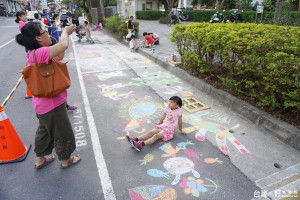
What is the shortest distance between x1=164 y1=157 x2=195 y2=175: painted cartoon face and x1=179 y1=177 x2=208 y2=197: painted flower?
151 mm

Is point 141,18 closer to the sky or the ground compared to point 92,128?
closer to the sky

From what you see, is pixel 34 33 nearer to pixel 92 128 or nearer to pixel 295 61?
pixel 92 128

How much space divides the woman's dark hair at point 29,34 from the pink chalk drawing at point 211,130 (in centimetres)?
277

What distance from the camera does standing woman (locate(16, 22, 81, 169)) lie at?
7.05ft

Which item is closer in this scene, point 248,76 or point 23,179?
point 23,179

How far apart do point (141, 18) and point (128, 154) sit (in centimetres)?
3151

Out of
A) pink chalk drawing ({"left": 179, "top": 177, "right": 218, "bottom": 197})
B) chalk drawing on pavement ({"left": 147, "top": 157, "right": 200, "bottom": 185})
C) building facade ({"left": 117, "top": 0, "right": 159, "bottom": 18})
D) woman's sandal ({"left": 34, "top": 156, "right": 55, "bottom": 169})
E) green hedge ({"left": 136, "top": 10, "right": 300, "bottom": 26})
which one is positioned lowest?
pink chalk drawing ({"left": 179, "top": 177, "right": 218, "bottom": 197})

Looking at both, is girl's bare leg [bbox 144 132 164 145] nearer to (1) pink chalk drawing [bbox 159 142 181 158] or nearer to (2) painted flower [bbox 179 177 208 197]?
(1) pink chalk drawing [bbox 159 142 181 158]

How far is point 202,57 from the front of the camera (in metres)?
5.64

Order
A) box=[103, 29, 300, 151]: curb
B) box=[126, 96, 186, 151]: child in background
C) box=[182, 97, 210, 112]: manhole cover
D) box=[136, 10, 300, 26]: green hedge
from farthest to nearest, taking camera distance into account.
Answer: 1. box=[136, 10, 300, 26]: green hedge
2. box=[182, 97, 210, 112]: manhole cover
3. box=[126, 96, 186, 151]: child in background
4. box=[103, 29, 300, 151]: curb

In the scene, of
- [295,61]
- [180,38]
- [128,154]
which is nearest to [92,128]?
[128,154]

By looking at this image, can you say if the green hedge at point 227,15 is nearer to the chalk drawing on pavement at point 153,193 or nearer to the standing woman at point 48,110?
the chalk drawing on pavement at point 153,193

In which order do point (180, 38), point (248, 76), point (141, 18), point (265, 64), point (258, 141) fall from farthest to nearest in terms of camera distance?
point (141, 18)
point (180, 38)
point (248, 76)
point (265, 64)
point (258, 141)

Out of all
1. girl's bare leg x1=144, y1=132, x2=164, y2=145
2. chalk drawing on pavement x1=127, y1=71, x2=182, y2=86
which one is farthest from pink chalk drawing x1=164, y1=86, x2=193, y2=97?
girl's bare leg x1=144, y1=132, x2=164, y2=145
